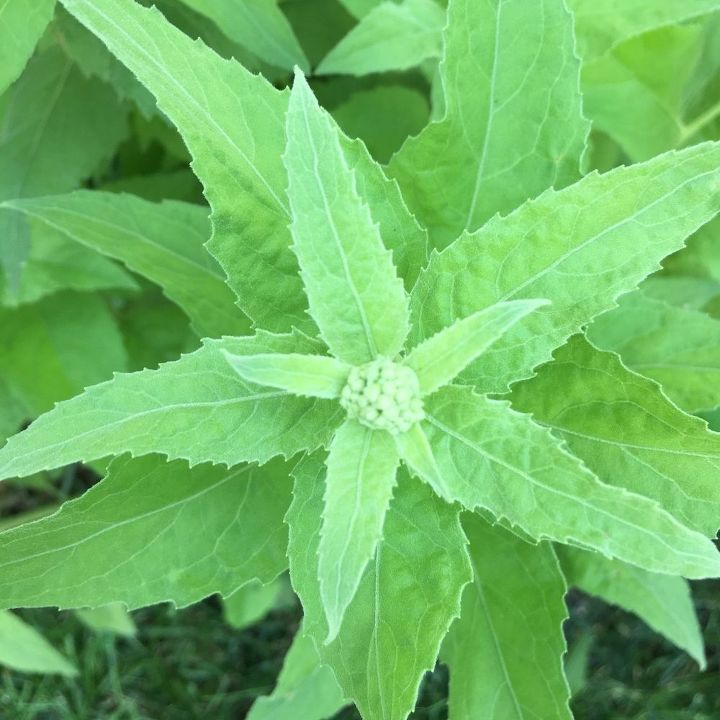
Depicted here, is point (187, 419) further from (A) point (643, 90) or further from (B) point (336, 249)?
(A) point (643, 90)

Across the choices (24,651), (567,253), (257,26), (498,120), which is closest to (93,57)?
(257,26)

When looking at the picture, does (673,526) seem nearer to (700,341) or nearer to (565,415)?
(565,415)

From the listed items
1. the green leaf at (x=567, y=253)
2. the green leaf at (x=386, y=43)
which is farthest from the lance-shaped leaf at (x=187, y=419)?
the green leaf at (x=386, y=43)

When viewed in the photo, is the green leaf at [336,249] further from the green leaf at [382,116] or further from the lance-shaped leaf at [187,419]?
the green leaf at [382,116]

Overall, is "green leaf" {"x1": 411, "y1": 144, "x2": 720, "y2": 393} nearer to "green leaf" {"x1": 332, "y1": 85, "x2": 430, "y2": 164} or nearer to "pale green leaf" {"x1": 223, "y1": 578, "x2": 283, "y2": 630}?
"green leaf" {"x1": 332, "y1": 85, "x2": 430, "y2": 164}

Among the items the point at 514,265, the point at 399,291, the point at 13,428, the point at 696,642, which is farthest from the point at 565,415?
the point at 13,428
